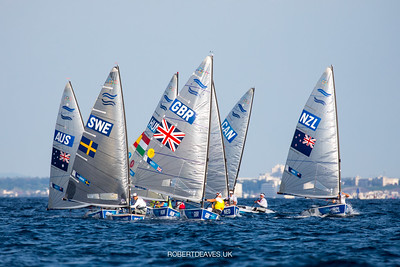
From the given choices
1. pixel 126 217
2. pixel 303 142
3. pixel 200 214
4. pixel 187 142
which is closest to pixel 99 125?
pixel 187 142

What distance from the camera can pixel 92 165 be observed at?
34875 millimetres

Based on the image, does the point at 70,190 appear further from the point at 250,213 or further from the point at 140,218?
the point at 250,213

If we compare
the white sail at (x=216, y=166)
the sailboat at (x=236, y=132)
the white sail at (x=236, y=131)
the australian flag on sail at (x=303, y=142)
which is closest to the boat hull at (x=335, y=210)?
the australian flag on sail at (x=303, y=142)

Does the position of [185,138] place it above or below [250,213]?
above

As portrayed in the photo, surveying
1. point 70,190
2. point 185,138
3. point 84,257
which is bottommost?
point 84,257

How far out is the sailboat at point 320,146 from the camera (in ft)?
132

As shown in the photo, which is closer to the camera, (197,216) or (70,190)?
(197,216)

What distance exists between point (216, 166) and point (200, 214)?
7395 millimetres

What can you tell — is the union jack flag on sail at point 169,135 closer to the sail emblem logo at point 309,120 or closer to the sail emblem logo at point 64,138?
the sail emblem logo at point 64,138

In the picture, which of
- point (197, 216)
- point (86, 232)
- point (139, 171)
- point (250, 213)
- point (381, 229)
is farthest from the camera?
point (250, 213)

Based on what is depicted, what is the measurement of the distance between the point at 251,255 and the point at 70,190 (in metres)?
17.4

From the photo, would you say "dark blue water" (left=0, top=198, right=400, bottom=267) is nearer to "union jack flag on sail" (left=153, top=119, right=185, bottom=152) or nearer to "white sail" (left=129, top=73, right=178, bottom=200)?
"union jack flag on sail" (left=153, top=119, right=185, bottom=152)

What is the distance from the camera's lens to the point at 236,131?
47.3 meters

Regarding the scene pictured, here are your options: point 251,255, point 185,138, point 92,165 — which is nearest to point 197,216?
point 185,138
